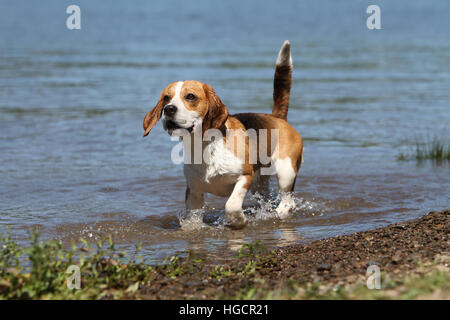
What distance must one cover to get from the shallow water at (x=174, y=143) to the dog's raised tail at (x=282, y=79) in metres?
1.13

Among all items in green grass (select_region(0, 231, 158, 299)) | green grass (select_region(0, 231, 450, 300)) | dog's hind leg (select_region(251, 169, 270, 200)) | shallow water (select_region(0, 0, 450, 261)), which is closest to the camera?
green grass (select_region(0, 231, 450, 300))

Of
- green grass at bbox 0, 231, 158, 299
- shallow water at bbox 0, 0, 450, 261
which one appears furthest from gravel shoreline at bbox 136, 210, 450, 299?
shallow water at bbox 0, 0, 450, 261

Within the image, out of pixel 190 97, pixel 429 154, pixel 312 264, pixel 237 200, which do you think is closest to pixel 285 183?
pixel 237 200

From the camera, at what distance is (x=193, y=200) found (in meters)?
6.66

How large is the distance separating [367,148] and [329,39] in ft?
70.6

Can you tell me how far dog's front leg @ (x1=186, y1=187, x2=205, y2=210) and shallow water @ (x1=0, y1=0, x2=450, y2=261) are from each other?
0.60ft

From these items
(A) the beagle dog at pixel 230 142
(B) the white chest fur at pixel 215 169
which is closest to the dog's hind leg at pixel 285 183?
(A) the beagle dog at pixel 230 142

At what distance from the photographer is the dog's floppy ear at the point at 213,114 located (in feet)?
19.7

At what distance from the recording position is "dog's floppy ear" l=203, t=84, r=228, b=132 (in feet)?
19.7

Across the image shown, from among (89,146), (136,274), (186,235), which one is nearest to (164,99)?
(186,235)

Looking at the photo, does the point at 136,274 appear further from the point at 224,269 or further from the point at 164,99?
the point at 164,99

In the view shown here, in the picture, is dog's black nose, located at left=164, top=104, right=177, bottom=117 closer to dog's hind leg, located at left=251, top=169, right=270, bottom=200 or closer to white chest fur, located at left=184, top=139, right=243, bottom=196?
white chest fur, located at left=184, top=139, right=243, bottom=196
